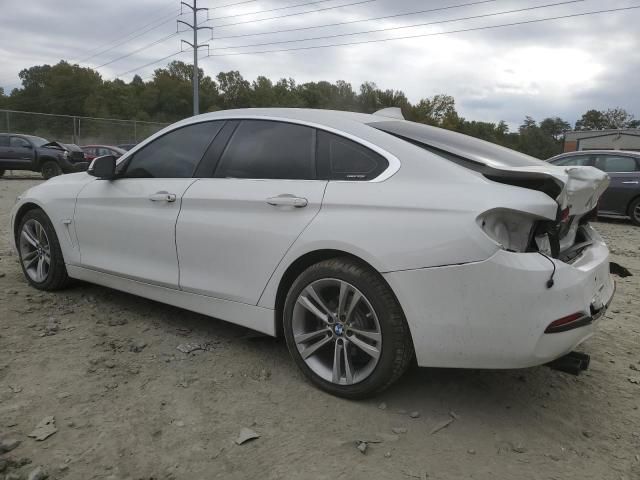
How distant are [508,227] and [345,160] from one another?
911mm

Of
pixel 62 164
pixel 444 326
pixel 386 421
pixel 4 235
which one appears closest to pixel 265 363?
pixel 386 421

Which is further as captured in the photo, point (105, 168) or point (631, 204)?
point (631, 204)

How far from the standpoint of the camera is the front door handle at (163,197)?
3.34 m

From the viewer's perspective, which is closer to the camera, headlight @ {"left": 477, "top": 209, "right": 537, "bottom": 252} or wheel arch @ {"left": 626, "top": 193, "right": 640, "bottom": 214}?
headlight @ {"left": 477, "top": 209, "right": 537, "bottom": 252}

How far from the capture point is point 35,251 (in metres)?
4.42

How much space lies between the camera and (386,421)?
8.41ft

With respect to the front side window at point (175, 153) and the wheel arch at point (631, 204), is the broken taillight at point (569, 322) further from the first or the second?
the wheel arch at point (631, 204)

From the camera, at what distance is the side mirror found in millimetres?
3791

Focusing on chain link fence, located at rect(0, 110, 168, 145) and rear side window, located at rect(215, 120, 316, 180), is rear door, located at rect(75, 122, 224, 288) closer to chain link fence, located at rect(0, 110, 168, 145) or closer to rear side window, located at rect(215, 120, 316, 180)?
rear side window, located at rect(215, 120, 316, 180)

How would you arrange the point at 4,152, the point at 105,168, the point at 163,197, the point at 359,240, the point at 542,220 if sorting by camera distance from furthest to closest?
1. the point at 4,152
2. the point at 105,168
3. the point at 163,197
4. the point at 359,240
5. the point at 542,220

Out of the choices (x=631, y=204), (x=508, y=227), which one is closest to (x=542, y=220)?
(x=508, y=227)

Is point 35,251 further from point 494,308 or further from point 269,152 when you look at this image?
point 494,308

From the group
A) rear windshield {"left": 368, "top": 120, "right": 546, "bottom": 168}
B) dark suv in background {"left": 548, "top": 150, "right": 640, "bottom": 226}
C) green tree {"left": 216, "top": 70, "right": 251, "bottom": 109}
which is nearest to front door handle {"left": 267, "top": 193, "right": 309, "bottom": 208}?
rear windshield {"left": 368, "top": 120, "right": 546, "bottom": 168}

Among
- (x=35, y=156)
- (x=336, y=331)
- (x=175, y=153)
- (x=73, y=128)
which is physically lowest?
(x=336, y=331)
